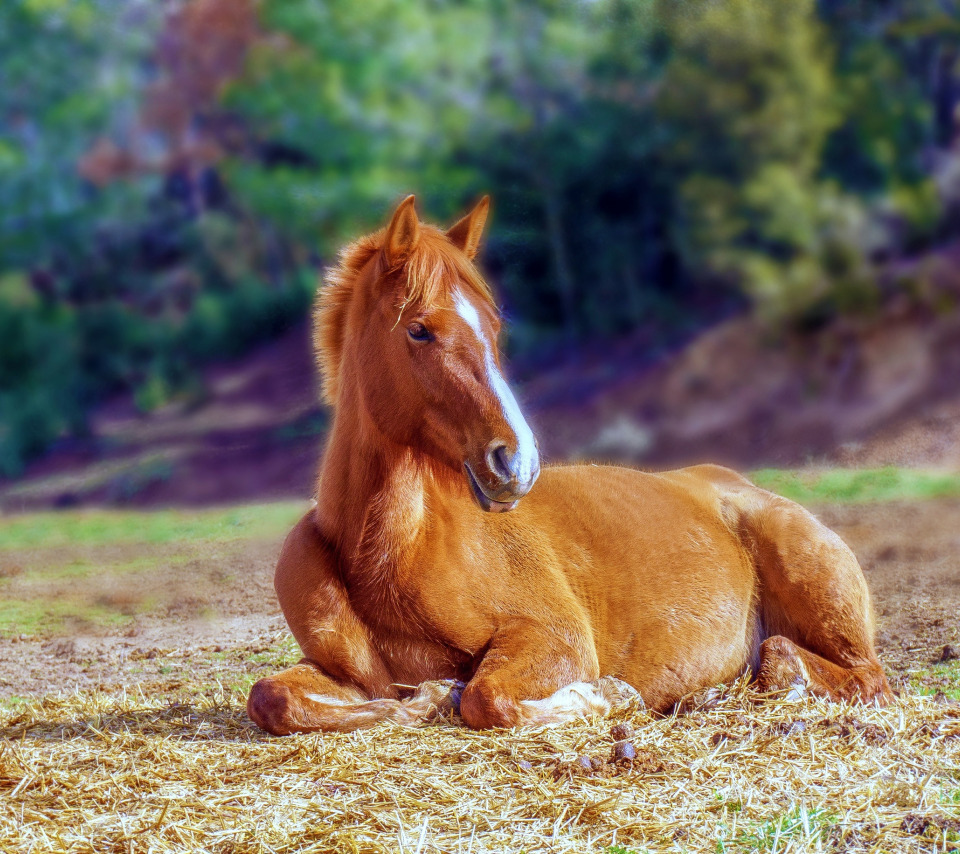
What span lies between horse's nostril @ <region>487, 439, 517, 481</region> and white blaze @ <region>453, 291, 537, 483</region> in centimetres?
4

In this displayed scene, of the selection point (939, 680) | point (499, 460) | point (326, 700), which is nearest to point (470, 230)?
point (499, 460)

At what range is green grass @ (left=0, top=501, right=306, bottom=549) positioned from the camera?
9.39 meters

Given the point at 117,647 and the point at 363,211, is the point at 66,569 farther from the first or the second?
the point at 363,211

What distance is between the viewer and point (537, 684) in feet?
11.2

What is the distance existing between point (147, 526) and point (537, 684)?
7.81 m

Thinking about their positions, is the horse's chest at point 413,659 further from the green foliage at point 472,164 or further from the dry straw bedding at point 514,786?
the green foliage at point 472,164

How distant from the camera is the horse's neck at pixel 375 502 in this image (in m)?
3.57

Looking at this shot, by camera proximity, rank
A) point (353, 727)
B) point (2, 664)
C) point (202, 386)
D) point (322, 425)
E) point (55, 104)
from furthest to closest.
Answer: point (55, 104) → point (202, 386) → point (322, 425) → point (2, 664) → point (353, 727)

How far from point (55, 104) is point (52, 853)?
17749mm

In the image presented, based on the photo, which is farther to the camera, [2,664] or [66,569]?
[66,569]

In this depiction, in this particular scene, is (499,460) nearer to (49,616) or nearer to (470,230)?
(470,230)

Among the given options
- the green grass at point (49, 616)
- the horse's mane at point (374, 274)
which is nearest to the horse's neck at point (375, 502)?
the horse's mane at point (374, 274)

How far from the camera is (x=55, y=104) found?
17.6 meters

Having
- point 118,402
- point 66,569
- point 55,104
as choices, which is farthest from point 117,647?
point 55,104
